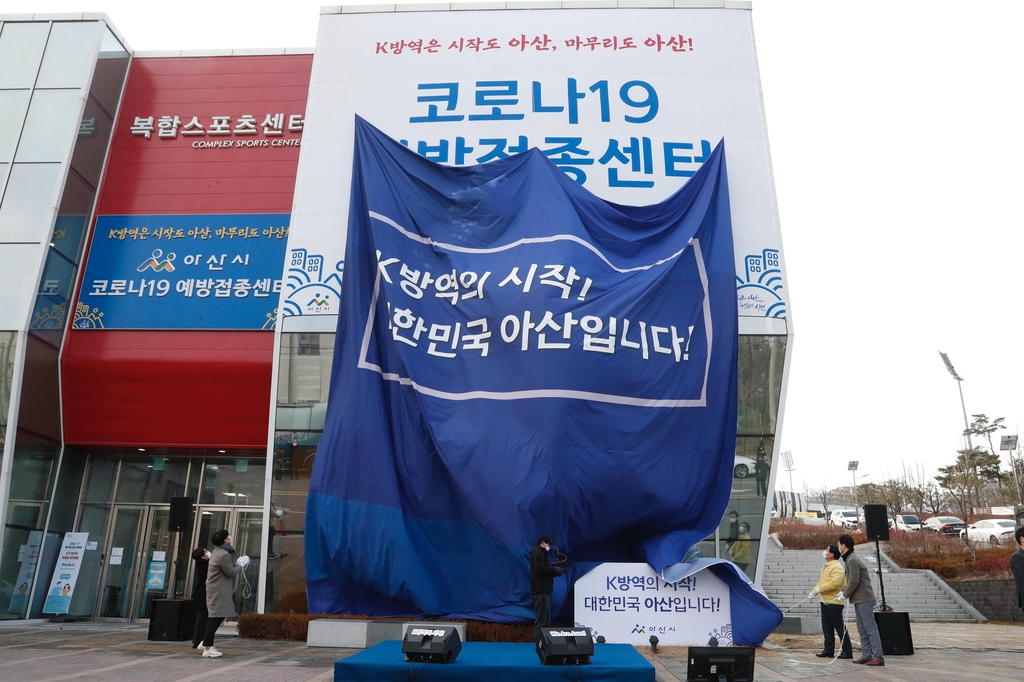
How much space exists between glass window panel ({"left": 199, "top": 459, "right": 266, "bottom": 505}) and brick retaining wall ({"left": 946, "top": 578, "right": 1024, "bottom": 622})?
690 inches

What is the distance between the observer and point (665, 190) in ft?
46.1

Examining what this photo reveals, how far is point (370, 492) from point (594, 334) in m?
4.24

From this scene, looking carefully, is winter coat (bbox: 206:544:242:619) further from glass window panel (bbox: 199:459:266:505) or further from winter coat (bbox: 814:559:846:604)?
winter coat (bbox: 814:559:846:604)

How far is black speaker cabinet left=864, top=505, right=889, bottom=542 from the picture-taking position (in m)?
12.7

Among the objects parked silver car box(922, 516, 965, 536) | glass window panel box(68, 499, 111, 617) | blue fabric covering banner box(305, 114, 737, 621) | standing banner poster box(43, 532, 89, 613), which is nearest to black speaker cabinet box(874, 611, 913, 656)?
blue fabric covering banner box(305, 114, 737, 621)

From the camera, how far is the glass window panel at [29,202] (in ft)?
49.6

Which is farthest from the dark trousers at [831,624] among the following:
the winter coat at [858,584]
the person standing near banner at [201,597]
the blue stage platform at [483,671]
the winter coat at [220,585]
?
the person standing near banner at [201,597]

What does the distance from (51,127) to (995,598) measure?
2466 cm

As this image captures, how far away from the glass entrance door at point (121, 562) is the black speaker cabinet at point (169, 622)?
5.55 meters

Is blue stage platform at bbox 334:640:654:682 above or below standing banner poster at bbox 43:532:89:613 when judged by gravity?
below

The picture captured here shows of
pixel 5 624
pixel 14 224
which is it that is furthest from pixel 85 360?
pixel 5 624

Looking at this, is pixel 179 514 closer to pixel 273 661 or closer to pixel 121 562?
pixel 273 661

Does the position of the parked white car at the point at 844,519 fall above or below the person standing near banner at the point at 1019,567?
above

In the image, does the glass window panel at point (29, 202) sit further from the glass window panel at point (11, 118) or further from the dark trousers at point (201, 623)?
the dark trousers at point (201, 623)
